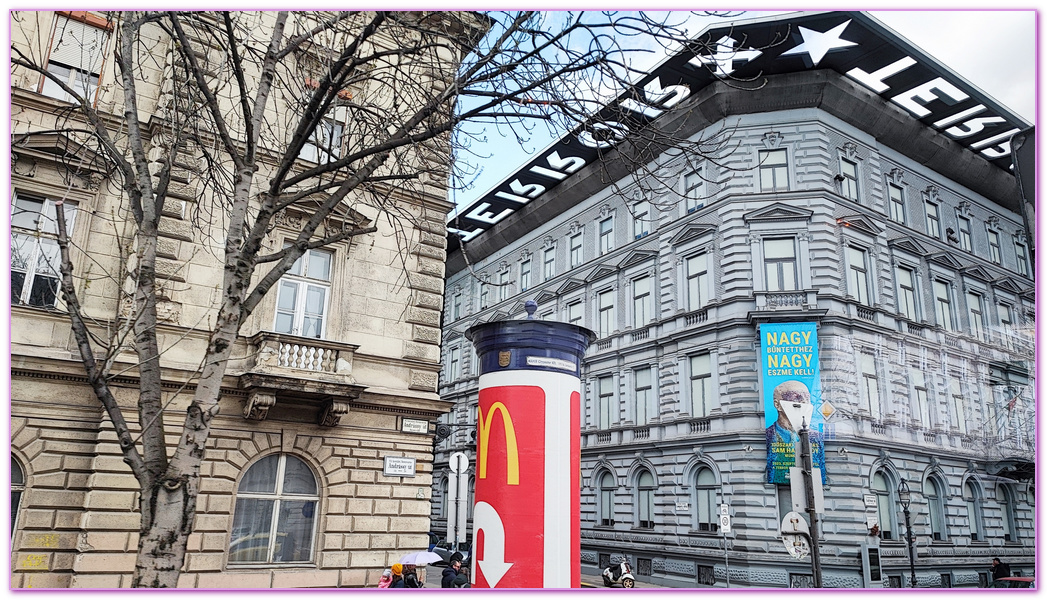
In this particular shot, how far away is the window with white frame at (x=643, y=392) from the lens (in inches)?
1130

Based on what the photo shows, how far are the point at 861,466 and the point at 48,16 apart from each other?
2323cm

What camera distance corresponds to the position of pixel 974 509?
86.8ft

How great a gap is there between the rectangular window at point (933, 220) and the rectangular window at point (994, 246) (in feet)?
10.5

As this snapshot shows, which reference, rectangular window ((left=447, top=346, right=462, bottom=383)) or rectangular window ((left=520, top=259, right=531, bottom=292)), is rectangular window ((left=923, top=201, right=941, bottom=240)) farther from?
rectangular window ((left=447, top=346, right=462, bottom=383))

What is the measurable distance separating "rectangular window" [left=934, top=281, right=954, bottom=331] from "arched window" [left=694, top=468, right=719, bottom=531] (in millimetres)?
10747

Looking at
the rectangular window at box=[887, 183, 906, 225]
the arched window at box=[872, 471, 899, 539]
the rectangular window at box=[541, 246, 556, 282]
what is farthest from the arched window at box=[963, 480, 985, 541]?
the rectangular window at box=[541, 246, 556, 282]

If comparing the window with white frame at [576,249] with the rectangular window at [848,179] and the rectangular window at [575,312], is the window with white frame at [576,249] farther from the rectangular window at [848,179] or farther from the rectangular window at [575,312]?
the rectangular window at [848,179]

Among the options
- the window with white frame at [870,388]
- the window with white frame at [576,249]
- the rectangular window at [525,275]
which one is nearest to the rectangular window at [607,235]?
the window with white frame at [576,249]

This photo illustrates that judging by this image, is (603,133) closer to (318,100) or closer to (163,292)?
(318,100)

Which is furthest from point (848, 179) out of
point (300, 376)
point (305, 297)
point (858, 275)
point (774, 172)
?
point (300, 376)

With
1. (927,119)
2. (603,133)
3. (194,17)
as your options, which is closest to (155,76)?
(194,17)

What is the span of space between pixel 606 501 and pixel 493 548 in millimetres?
23738

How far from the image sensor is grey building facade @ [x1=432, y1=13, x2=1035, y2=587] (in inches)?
946

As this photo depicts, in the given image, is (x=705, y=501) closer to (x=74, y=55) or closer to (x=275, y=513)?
(x=275, y=513)
